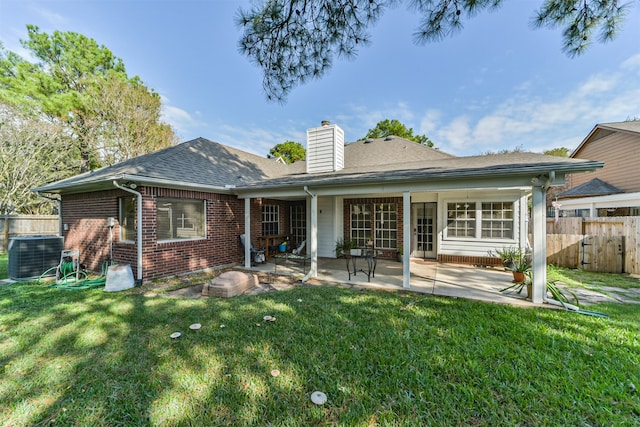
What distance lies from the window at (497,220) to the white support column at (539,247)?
3735 mm

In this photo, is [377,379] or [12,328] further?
[12,328]

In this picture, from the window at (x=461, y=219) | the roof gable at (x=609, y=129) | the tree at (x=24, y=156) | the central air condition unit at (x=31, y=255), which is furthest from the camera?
the tree at (x=24, y=156)

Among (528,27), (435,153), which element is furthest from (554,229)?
(528,27)

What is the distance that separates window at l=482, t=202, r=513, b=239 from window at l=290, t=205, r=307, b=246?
6.86 metres

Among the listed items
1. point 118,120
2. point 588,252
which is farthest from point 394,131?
point 118,120

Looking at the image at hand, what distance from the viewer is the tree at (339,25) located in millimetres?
3764

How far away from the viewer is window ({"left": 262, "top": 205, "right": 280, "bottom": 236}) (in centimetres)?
995

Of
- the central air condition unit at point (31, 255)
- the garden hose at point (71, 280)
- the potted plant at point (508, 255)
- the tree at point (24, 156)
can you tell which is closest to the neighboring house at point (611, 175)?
the potted plant at point (508, 255)

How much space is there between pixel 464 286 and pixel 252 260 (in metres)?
6.26

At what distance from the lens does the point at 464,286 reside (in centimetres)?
588

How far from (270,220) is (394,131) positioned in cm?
2084

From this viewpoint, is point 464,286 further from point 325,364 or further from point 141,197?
point 141,197

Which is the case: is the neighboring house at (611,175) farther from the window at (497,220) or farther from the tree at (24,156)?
the tree at (24,156)

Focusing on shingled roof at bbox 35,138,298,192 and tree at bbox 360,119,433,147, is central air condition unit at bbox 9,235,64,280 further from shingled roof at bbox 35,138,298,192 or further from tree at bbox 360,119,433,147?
tree at bbox 360,119,433,147
